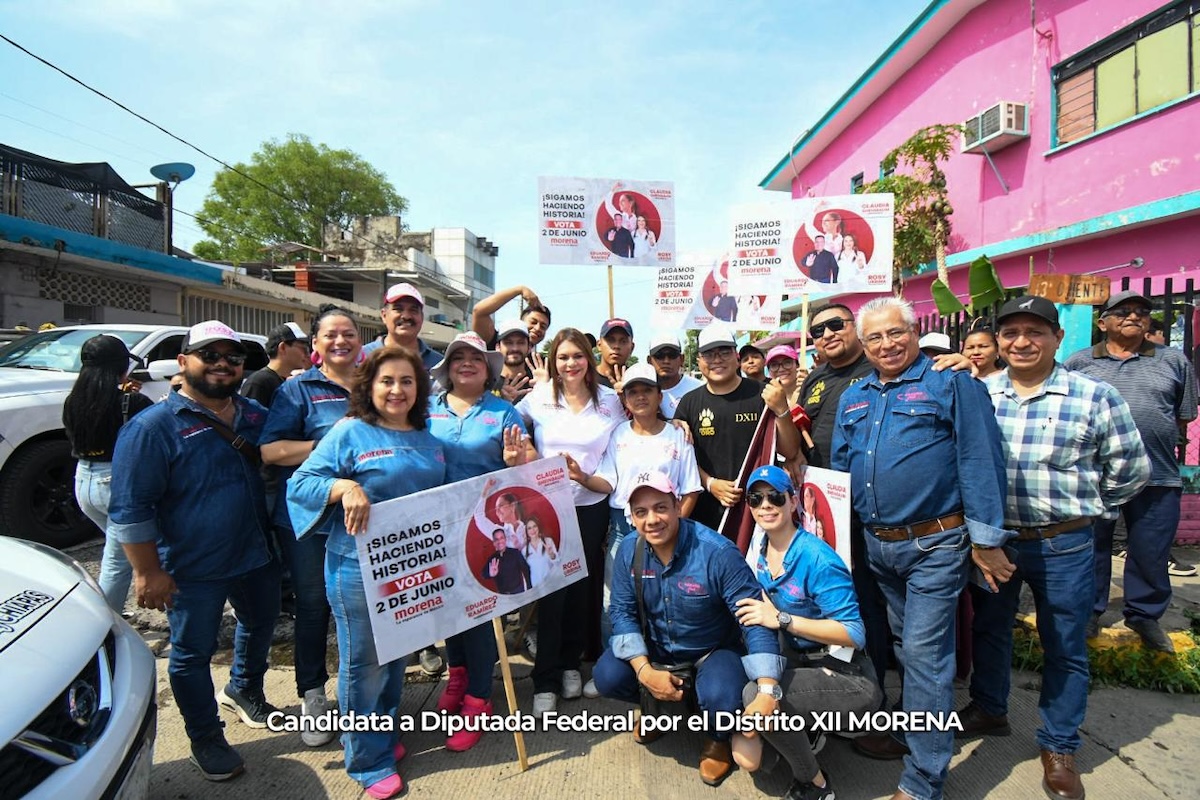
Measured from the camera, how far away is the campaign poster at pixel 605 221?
5.80 metres

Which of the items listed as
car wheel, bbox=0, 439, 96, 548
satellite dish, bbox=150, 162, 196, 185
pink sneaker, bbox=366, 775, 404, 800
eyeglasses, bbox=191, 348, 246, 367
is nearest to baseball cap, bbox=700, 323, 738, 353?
eyeglasses, bbox=191, 348, 246, 367

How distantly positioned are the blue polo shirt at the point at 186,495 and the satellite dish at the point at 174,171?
51.8ft

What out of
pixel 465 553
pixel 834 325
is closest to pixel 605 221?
pixel 834 325

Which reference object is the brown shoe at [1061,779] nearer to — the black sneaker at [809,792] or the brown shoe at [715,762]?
the black sneaker at [809,792]

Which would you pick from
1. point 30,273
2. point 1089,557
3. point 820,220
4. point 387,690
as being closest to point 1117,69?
point 820,220

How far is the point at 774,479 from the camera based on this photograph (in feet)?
9.04

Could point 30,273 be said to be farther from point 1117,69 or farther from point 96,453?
point 1117,69

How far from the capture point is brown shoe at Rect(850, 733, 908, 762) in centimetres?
282

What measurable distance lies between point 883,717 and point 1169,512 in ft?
8.53

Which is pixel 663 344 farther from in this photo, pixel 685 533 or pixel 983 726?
pixel 983 726

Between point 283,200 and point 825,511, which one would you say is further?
point 283,200

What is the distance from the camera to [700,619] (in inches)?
108

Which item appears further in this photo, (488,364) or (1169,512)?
(1169,512)

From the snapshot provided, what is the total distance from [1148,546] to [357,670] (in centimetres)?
464
